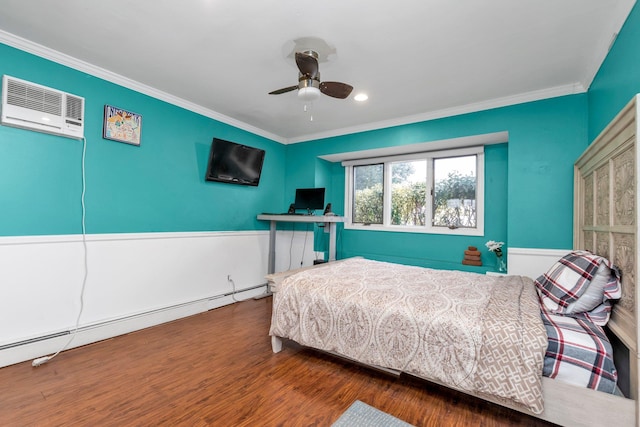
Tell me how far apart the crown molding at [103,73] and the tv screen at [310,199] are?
52.1 inches

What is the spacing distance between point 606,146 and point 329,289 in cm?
208

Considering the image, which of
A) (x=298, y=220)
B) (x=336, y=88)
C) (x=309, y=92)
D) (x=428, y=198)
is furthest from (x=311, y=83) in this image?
(x=428, y=198)

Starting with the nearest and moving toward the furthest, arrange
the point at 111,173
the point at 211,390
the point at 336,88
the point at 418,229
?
1. the point at 211,390
2. the point at 336,88
3. the point at 111,173
4. the point at 418,229

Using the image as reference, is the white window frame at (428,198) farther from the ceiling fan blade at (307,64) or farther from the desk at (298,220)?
the ceiling fan blade at (307,64)

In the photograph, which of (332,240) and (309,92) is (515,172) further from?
(309,92)

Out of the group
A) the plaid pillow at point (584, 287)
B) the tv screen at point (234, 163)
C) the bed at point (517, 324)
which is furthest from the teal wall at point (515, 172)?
the tv screen at point (234, 163)

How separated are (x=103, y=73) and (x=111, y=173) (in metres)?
0.93

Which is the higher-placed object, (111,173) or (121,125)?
(121,125)

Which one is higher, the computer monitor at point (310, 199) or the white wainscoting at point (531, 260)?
the computer monitor at point (310, 199)

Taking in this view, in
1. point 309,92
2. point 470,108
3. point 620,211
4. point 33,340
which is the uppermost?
point 470,108

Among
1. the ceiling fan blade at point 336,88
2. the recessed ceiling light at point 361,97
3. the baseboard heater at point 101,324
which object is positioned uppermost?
the recessed ceiling light at point 361,97

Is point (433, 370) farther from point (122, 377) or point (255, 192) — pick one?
point (255, 192)

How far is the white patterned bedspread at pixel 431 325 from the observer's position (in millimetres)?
1486

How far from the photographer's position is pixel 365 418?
1.63 meters
